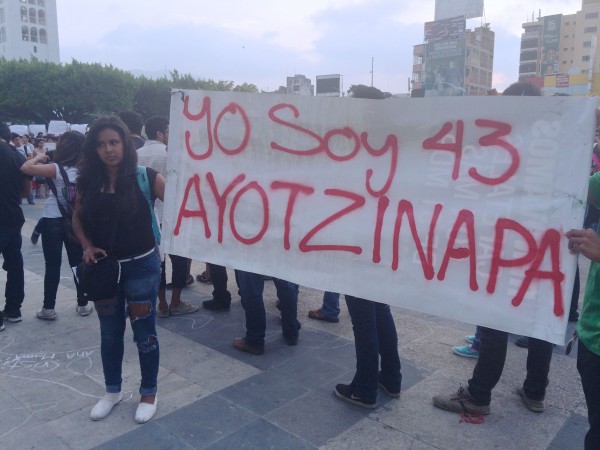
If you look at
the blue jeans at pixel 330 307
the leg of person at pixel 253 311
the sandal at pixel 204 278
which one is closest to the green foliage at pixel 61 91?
the sandal at pixel 204 278

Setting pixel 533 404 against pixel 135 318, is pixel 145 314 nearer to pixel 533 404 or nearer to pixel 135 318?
pixel 135 318

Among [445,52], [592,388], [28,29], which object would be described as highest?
[28,29]

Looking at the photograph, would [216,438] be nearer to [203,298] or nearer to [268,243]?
[268,243]

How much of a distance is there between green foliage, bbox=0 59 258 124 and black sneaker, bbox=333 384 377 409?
3655 centimetres

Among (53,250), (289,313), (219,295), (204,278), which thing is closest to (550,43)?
(204,278)

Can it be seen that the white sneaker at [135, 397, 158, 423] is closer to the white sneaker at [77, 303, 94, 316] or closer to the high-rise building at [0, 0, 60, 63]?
the white sneaker at [77, 303, 94, 316]

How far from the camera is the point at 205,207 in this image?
316 centimetres

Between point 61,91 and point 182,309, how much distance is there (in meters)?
40.2

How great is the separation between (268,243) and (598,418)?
68.9 inches

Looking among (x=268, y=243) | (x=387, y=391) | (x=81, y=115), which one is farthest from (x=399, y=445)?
(x=81, y=115)

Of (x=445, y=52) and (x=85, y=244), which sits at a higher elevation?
(x=445, y=52)

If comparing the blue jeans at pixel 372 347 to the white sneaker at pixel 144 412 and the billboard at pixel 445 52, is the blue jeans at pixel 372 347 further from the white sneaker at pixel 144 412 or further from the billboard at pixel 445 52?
the billboard at pixel 445 52

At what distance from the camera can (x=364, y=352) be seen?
3.06 metres

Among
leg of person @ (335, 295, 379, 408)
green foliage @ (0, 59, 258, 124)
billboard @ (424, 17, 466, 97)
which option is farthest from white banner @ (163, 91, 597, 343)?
billboard @ (424, 17, 466, 97)
